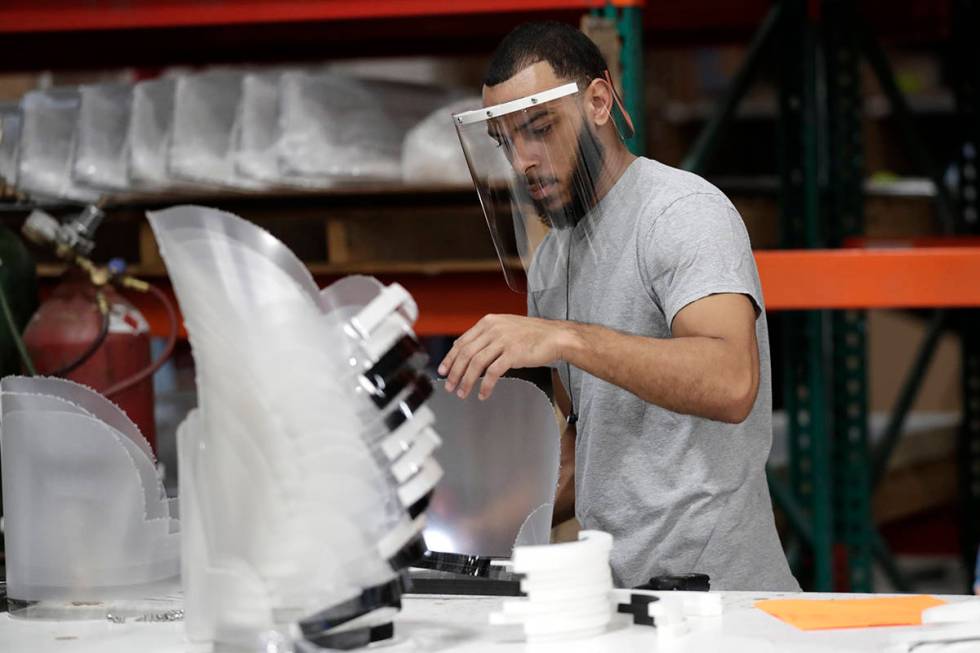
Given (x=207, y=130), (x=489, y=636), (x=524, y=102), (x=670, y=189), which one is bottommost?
(x=489, y=636)

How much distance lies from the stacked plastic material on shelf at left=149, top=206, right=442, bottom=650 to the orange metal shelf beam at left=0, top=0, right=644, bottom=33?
1.61 m

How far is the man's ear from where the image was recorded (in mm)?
1902

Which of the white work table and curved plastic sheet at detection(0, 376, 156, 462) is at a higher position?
curved plastic sheet at detection(0, 376, 156, 462)

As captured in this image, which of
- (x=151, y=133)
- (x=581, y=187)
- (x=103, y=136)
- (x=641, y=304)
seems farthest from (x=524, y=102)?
(x=103, y=136)

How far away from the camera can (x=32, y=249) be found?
133 inches

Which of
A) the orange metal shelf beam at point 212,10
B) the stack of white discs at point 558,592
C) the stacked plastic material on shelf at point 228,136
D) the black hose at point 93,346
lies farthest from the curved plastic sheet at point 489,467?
the orange metal shelf beam at point 212,10

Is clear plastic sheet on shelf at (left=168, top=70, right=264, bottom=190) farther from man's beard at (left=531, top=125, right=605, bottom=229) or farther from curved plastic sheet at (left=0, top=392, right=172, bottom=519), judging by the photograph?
curved plastic sheet at (left=0, top=392, right=172, bottom=519)

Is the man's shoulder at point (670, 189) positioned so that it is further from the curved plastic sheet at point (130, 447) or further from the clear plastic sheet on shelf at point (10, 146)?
the clear plastic sheet on shelf at point (10, 146)

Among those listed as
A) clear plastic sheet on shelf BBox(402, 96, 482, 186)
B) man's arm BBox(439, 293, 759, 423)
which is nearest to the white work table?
man's arm BBox(439, 293, 759, 423)

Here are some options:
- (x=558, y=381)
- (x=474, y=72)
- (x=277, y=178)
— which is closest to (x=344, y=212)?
(x=277, y=178)

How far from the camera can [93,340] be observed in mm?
2758

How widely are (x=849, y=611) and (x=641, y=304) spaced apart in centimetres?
60

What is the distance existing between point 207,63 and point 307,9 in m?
1.18

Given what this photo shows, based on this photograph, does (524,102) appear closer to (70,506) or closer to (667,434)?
(667,434)
